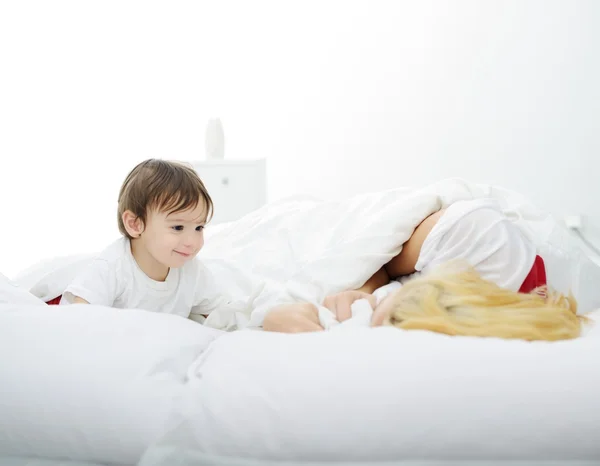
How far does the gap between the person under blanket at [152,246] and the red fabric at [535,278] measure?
678 mm

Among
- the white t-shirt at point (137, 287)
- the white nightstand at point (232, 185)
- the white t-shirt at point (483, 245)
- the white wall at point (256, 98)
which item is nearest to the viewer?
the white t-shirt at point (483, 245)

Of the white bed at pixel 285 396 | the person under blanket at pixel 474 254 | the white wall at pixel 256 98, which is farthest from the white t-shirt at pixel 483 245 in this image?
the white wall at pixel 256 98

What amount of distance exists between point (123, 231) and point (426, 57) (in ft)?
7.59

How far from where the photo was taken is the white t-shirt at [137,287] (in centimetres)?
146

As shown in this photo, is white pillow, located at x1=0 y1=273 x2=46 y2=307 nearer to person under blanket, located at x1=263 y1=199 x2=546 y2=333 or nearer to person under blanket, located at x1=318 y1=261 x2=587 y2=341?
person under blanket, located at x1=263 y1=199 x2=546 y2=333

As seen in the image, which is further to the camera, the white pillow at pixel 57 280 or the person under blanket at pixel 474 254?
the white pillow at pixel 57 280

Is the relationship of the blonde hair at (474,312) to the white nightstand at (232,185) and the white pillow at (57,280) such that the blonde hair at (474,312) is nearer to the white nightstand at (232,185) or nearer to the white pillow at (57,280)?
the white pillow at (57,280)

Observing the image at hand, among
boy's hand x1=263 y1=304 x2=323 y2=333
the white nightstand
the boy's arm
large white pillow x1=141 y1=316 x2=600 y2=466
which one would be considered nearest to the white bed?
large white pillow x1=141 y1=316 x2=600 y2=466

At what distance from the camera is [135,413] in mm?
807

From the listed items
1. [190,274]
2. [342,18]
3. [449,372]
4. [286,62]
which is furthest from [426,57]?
[449,372]

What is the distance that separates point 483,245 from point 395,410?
0.68 m

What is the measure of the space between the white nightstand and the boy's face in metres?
1.53

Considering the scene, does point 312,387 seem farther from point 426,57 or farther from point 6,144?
point 6,144

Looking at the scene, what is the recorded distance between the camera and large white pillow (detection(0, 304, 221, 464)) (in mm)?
810
